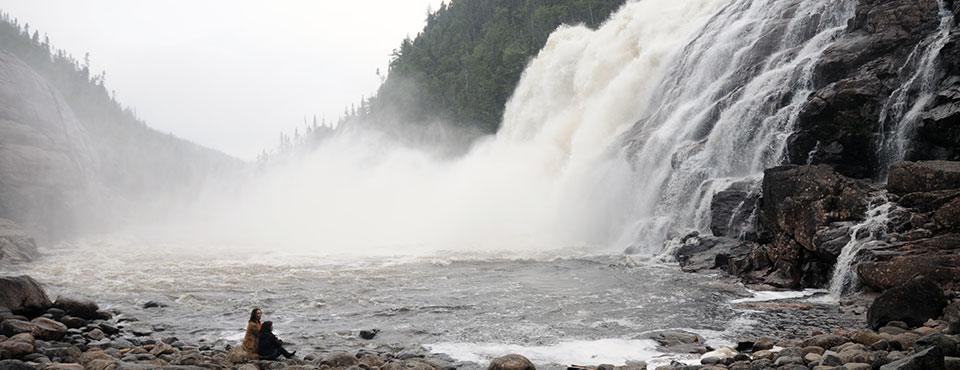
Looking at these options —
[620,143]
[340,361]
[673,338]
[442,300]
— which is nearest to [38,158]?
[620,143]

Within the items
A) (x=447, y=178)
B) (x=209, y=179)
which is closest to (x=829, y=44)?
(x=447, y=178)

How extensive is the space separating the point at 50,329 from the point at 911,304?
13.6 m

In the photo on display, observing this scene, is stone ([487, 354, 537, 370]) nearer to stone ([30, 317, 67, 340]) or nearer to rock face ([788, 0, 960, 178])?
stone ([30, 317, 67, 340])

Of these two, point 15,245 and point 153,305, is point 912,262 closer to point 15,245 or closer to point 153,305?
point 153,305

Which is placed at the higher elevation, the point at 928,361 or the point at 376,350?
the point at 928,361

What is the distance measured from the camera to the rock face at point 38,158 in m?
37.1

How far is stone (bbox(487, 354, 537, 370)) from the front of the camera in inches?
341

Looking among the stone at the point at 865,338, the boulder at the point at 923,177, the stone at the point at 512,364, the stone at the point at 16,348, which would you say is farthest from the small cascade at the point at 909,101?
the stone at the point at 16,348

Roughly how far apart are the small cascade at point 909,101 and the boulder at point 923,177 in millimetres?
2922

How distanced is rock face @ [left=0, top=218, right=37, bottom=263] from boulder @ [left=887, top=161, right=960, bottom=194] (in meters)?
29.7

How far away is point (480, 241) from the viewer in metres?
31.0

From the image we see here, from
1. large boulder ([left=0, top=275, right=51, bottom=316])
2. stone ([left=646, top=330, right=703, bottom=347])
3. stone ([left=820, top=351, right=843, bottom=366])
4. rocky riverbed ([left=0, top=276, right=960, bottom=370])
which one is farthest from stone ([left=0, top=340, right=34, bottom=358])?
stone ([left=820, top=351, right=843, bottom=366])

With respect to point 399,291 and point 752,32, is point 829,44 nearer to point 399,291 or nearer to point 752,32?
point 752,32

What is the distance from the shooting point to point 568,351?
10.3 metres
